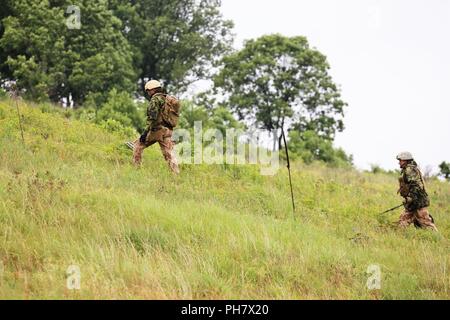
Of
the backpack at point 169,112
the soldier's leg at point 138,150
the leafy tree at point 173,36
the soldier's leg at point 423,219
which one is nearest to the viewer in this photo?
the soldier's leg at point 423,219

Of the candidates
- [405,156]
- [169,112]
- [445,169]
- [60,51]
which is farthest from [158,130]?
[445,169]

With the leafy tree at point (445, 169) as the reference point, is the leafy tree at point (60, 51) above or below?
above

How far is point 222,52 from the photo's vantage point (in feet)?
106

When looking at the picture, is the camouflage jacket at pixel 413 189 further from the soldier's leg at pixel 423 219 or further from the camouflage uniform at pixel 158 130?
the camouflage uniform at pixel 158 130

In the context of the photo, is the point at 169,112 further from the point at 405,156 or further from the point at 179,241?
the point at 405,156

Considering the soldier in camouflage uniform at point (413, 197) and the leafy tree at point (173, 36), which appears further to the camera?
the leafy tree at point (173, 36)

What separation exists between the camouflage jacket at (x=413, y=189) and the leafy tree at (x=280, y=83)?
20.6 meters

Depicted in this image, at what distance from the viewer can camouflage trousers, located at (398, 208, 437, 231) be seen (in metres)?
9.99

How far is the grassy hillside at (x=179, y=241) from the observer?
5.24 meters

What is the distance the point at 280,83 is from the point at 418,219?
22383 mm

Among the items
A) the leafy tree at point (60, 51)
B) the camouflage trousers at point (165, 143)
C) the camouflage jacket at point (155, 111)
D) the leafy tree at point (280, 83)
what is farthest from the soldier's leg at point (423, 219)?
the leafy tree at point (280, 83)

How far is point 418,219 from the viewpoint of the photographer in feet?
33.1

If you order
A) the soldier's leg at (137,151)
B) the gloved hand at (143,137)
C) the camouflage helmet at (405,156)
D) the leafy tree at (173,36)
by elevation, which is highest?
the leafy tree at (173,36)

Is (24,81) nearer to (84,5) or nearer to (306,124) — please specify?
(84,5)
